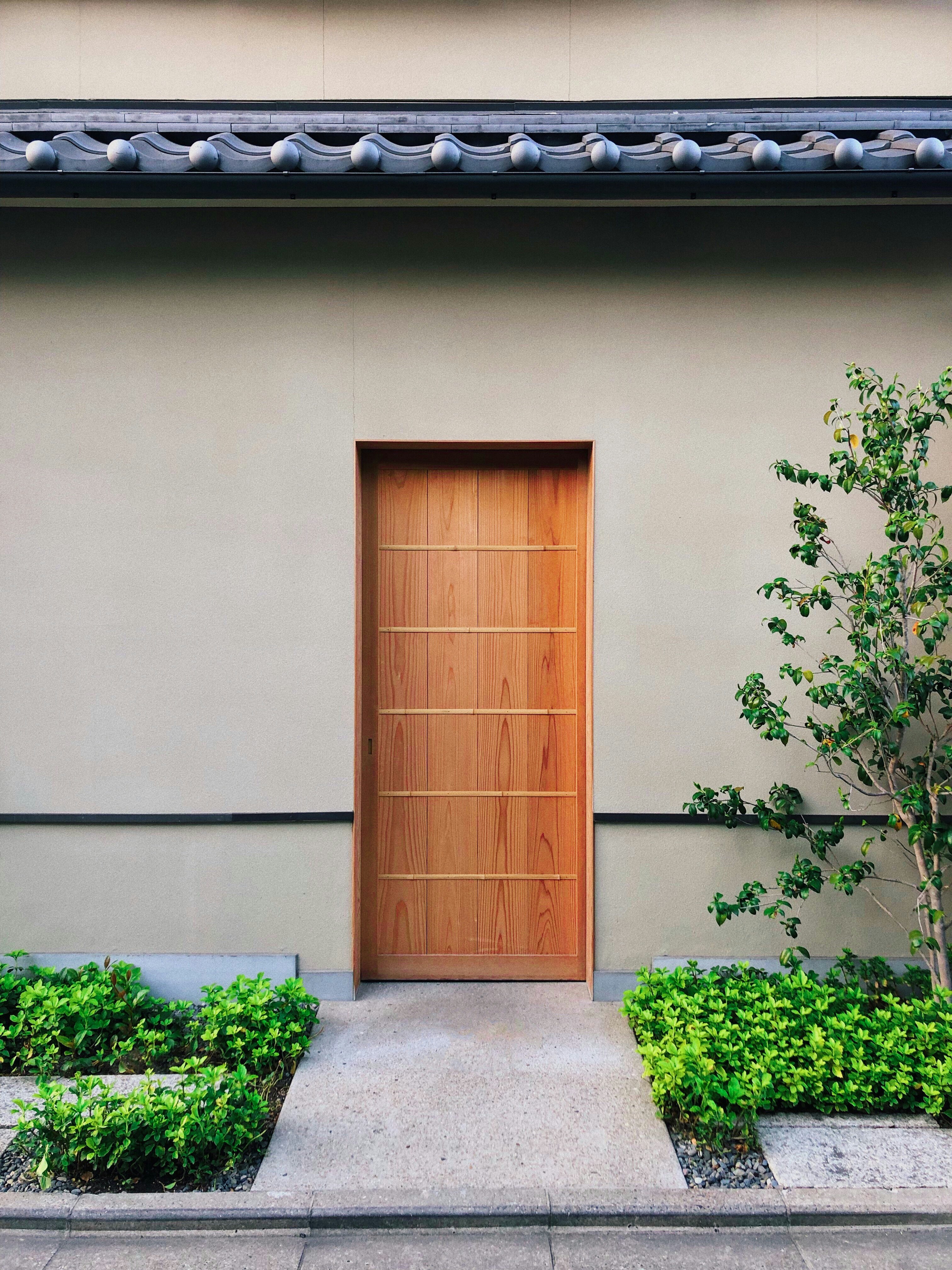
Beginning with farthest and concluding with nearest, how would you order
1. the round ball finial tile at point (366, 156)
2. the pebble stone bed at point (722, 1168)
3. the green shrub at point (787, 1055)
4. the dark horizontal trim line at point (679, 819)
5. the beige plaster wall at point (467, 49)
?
the beige plaster wall at point (467, 49)
the dark horizontal trim line at point (679, 819)
the round ball finial tile at point (366, 156)
the green shrub at point (787, 1055)
the pebble stone bed at point (722, 1168)

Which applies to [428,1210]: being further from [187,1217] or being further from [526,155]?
[526,155]

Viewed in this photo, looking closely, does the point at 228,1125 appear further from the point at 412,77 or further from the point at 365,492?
the point at 412,77

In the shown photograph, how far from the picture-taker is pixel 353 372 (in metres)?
4.32

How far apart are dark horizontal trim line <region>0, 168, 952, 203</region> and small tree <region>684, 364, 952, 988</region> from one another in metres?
0.93

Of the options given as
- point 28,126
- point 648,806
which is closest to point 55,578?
point 28,126

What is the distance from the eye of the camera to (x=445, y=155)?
3.62 meters

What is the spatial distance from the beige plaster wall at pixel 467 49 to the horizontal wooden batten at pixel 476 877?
487cm

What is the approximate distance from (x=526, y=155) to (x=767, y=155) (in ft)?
3.95

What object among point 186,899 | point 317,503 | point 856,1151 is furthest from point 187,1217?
point 317,503

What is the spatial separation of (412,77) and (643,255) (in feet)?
6.20

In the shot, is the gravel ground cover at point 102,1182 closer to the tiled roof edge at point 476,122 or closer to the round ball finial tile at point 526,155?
the round ball finial tile at point 526,155

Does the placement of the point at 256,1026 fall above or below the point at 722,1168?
above

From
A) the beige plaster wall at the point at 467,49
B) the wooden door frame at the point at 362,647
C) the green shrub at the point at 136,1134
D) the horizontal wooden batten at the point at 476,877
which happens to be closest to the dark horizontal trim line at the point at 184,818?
the wooden door frame at the point at 362,647

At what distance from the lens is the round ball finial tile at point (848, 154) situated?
3.61 metres
